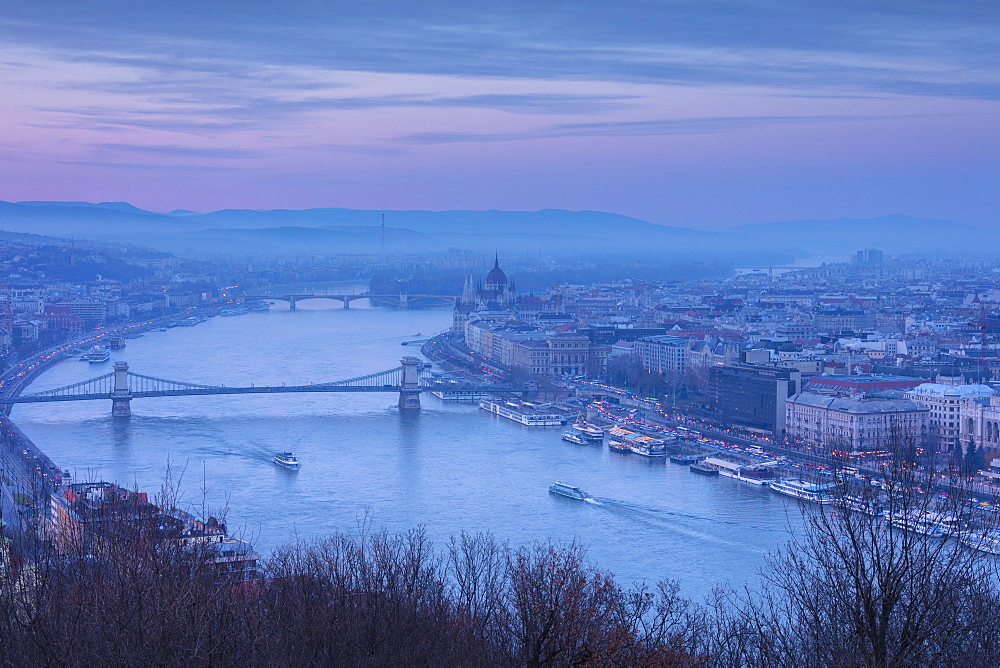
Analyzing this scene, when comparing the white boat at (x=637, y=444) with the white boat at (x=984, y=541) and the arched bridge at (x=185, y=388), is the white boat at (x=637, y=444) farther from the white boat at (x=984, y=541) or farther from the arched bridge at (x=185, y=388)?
the white boat at (x=984, y=541)

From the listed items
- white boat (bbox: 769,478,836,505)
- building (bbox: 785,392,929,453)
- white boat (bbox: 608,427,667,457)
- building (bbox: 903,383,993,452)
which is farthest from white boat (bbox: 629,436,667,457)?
building (bbox: 903,383,993,452)

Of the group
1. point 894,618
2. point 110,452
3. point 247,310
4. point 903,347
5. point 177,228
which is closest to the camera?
point 894,618

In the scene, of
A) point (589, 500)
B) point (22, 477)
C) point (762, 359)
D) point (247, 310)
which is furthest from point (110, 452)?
point (247, 310)

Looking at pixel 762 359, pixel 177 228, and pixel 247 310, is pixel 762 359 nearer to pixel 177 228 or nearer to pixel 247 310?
pixel 247 310

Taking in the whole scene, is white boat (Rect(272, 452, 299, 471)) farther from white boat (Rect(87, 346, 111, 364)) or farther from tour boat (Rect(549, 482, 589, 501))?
white boat (Rect(87, 346, 111, 364))

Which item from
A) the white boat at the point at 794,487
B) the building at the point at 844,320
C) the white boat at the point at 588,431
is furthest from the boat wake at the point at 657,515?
the building at the point at 844,320

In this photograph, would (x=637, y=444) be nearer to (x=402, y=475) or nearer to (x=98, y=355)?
(x=402, y=475)
